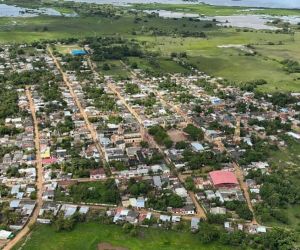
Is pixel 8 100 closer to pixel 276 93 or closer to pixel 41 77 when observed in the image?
pixel 41 77

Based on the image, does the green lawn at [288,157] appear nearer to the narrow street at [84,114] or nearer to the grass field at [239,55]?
the narrow street at [84,114]

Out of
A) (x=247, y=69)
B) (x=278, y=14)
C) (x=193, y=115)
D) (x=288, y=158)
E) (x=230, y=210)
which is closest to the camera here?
(x=230, y=210)

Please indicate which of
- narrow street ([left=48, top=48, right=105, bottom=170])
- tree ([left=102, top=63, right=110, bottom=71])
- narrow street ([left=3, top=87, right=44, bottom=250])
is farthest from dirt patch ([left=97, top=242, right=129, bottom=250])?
tree ([left=102, top=63, right=110, bottom=71])

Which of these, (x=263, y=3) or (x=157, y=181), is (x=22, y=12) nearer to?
(x=263, y=3)

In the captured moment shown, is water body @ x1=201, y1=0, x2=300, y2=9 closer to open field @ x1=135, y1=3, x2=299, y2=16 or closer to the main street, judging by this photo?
open field @ x1=135, y1=3, x2=299, y2=16

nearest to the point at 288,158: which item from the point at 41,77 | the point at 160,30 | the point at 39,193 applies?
the point at 39,193
